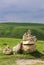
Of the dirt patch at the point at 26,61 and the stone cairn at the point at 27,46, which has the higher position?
the stone cairn at the point at 27,46

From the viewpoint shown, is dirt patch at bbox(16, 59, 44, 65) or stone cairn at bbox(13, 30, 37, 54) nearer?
dirt patch at bbox(16, 59, 44, 65)

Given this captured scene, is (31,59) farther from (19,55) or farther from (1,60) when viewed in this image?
(1,60)

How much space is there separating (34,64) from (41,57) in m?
4.90

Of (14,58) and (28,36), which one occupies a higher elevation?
(28,36)

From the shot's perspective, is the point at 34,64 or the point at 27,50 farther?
the point at 27,50

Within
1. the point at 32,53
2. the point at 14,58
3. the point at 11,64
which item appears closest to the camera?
the point at 11,64

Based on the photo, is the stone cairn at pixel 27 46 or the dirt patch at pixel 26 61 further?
the stone cairn at pixel 27 46

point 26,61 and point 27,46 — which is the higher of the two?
point 27,46

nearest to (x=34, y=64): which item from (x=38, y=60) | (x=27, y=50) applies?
(x=38, y=60)

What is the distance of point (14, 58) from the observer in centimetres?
4225

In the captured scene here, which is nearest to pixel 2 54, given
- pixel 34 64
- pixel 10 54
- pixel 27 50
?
pixel 10 54

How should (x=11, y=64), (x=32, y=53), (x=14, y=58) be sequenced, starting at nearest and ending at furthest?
(x=11, y=64)
(x=14, y=58)
(x=32, y=53)

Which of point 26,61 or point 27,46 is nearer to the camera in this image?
point 26,61

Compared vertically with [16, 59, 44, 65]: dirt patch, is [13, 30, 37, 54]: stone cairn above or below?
above
